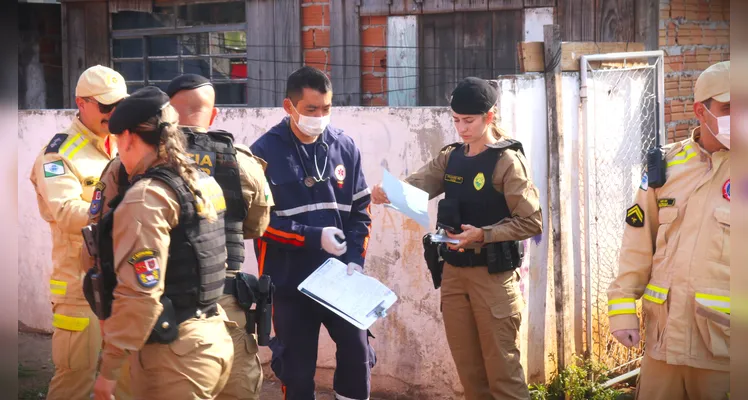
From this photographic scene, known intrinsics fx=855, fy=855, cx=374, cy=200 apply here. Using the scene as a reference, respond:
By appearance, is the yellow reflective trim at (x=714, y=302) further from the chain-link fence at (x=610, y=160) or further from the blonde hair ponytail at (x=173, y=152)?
the chain-link fence at (x=610, y=160)

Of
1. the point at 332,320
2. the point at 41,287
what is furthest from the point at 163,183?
the point at 41,287

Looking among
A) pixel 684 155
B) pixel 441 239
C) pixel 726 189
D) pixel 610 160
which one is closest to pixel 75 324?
pixel 441 239

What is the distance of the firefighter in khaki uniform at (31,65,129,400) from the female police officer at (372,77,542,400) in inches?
64.1

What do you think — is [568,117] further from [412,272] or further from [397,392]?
[397,392]

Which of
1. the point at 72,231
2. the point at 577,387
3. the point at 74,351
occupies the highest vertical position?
the point at 72,231

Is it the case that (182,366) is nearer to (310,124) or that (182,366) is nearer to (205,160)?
(205,160)

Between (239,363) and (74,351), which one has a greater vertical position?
(239,363)

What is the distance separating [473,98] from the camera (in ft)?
15.3

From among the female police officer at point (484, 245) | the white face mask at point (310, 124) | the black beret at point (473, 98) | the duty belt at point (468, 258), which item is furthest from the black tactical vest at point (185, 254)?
the black beret at point (473, 98)

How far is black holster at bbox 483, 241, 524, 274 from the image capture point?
4.62m

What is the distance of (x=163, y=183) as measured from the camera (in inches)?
132

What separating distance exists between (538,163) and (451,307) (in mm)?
1400

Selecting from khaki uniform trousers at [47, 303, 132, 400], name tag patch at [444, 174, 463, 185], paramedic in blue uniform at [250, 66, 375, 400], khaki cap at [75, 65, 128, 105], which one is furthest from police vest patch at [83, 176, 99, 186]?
name tag patch at [444, 174, 463, 185]

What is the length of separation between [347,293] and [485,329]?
790 mm
